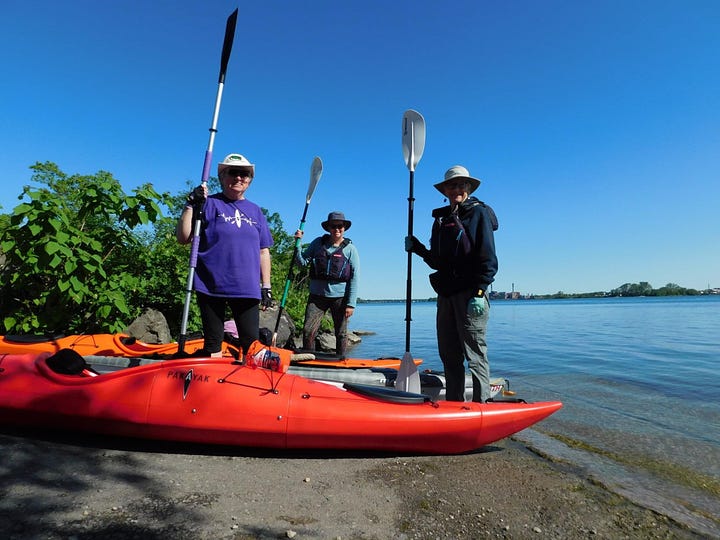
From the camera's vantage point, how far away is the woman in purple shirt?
349 centimetres

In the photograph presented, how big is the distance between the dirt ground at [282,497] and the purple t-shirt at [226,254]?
4.31 ft

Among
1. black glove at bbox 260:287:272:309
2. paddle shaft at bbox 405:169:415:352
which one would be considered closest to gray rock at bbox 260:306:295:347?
paddle shaft at bbox 405:169:415:352

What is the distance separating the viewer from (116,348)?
204 inches

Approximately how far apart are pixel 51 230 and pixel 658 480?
299 inches

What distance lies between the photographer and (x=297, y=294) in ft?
51.1

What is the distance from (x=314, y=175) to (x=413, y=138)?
7.38 feet

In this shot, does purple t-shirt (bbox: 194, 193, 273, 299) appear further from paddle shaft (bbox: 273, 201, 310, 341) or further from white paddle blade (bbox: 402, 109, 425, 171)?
white paddle blade (bbox: 402, 109, 425, 171)

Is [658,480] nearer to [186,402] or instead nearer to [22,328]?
[186,402]

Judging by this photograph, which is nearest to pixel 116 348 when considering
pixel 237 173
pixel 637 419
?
pixel 237 173

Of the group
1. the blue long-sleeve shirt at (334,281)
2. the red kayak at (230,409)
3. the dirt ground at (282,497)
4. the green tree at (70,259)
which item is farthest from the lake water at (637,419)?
the green tree at (70,259)

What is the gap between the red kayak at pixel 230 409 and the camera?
2906mm

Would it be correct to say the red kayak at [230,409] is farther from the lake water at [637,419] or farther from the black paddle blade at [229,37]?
the black paddle blade at [229,37]

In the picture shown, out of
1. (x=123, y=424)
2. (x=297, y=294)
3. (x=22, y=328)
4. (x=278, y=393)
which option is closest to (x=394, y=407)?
(x=278, y=393)

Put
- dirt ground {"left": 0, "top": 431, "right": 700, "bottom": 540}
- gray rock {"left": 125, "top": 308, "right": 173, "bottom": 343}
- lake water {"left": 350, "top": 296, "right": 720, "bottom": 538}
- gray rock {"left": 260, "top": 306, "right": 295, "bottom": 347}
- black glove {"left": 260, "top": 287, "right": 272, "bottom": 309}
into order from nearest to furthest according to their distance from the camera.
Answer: dirt ground {"left": 0, "top": 431, "right": 700, "bottom": 540} → lake water {"left": 350, "top": 296, "right": 720, "bottom": 538} → black glove {"left": 260, "top": 287, "right": 272, "bottom": 309} → gray rock {"left": 125, "top": 308, "right": 173, "bottom": 343} → gray rock {"left": 260, "top": 306, "right": 295, "bottom": 347}
